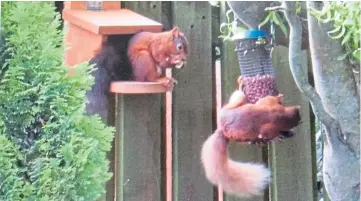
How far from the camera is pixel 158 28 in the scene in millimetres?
1437

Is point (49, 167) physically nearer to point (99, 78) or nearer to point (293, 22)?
point (99, 78)

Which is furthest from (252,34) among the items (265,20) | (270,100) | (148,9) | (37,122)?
(37,122)

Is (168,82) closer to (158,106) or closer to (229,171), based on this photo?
(158,106)

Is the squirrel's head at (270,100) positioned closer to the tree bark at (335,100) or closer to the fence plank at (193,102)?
the tree bark at (335,100)

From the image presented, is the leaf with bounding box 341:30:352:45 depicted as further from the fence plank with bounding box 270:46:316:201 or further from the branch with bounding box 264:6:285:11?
the fence plank with bounding box 270:46:316:201

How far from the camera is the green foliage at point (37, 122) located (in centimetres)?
111

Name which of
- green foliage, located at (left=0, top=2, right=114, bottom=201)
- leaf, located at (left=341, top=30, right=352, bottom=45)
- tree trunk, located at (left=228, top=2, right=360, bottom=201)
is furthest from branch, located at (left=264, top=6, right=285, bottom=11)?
green foliage, located at (left=0, top=2, right=114, bottom=201)

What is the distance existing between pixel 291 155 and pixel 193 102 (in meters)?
0.28

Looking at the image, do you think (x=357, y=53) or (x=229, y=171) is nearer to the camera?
(x=357, y=53)

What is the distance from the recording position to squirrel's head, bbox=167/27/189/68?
142 centimetres

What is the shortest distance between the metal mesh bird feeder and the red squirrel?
0.50ft

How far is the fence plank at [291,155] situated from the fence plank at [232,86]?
0.05 meters

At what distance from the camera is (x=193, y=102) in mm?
1547

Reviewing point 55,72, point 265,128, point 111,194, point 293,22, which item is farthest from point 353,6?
point 111,194
